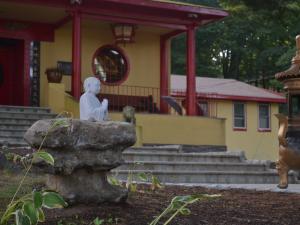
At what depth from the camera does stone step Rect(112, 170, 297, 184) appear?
10.4 metres

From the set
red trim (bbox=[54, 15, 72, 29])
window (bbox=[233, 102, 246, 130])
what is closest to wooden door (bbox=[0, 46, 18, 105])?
red trim (bbox=[54, 15, 72, 29])

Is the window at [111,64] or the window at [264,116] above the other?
the window at [111,64]

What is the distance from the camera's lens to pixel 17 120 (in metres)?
14.2

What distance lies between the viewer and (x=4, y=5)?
15781mm

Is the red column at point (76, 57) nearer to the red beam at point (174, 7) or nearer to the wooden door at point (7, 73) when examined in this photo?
the red beam at point (174, 7)

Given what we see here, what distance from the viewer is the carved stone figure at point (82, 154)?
4895mm

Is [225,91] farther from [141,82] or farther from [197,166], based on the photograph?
[197,166]

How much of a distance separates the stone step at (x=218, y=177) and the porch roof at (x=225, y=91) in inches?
551

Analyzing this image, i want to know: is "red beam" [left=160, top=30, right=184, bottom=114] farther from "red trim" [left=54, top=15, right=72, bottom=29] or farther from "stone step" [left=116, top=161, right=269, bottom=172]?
"stone step" [left=116, top=161, right=269, bottom=172]


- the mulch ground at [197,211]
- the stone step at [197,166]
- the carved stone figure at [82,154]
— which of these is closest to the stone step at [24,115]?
the stone step at [197,166]

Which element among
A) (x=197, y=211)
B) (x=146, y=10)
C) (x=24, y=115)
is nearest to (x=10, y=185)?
(x=197, y=211)

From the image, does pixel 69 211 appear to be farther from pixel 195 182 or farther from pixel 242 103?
pixel 242 103

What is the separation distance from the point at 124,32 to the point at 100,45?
1.37 meters

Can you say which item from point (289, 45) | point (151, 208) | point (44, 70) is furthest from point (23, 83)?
point (289, 45)
